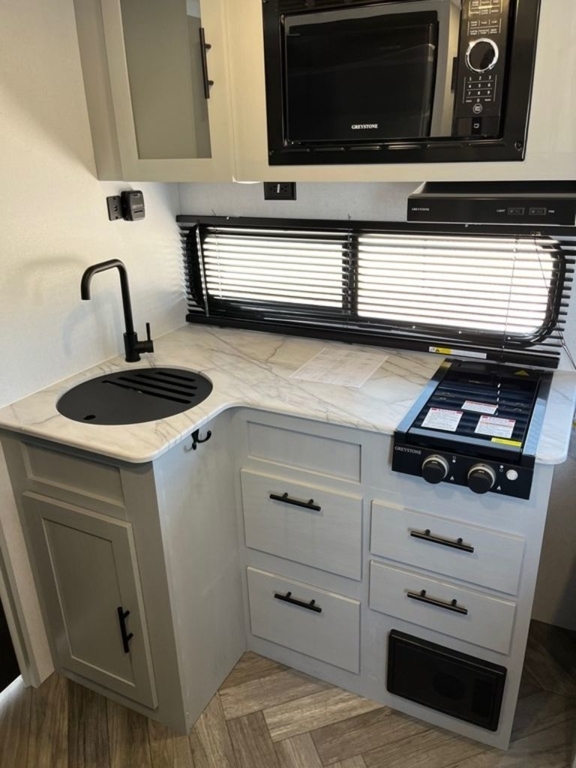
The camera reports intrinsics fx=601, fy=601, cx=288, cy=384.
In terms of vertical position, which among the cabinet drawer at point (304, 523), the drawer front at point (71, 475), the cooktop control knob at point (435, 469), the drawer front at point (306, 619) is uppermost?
the cooktop control knob at point (435, 469)

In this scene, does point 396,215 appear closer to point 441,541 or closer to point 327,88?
point 327,88

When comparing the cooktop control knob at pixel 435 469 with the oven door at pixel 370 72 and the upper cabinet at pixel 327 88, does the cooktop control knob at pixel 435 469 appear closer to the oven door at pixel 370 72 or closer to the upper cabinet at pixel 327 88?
the upper cabinet at pixel 327 88

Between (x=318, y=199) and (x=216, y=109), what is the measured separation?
0.49 meters

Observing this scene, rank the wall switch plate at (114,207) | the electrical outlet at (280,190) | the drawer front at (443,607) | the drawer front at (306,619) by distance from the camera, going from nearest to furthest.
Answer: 1. the drawer front at (443,607)
2. the drawer front at (306,619)
3. the wall switch plate at (114,207)
4. the electrical outlet at (280,190)

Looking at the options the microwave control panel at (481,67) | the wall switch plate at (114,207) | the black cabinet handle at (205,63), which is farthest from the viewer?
the wall switch plate at (114,207)

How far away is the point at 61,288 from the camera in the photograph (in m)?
1.83

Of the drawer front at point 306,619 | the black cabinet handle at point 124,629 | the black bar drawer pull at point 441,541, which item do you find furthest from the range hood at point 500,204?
the black cabinet handle at point 124,629

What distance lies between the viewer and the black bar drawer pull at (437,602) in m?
1.60

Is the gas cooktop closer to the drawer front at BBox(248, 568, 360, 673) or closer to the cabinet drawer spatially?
the cabinet drawer

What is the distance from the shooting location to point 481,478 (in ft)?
4.59

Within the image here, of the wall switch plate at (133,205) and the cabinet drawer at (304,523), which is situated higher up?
the wall switch plate at (133,205)

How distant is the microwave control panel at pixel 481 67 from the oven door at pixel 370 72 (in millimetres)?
27

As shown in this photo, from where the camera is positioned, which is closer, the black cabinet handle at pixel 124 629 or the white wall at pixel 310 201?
the black cabinet handle at pixel 124 629

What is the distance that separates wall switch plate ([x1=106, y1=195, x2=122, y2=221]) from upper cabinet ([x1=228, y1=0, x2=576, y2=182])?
18.5 inches
